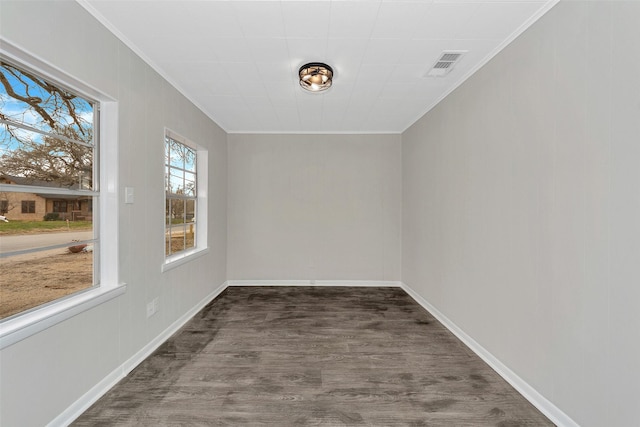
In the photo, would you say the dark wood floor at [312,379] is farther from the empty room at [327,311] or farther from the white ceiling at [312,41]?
the white ceiling at [312,41]

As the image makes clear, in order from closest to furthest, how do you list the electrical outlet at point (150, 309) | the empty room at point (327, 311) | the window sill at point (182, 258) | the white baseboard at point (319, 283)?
the empty room at point (327, 311) < the electrical outlet at point (150, 309) < the window sill at point (182, 258) < the white baseboard at point (319, 283)

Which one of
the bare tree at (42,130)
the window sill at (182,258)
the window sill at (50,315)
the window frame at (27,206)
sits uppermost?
the bare tree at (42,130)

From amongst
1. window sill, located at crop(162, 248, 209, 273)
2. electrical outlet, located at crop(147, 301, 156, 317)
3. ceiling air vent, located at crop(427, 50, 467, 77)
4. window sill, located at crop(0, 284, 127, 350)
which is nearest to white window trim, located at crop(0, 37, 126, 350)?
window sill, located at crop(0, 284, 127, 350)

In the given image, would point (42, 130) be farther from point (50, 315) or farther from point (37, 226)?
point (50, 315)

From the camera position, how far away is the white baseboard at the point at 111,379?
5.66 ft

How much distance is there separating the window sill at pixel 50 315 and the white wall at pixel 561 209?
298cm

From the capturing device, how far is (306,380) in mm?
2195

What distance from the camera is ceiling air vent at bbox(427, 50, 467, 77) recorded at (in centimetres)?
242

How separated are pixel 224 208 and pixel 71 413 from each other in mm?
3300

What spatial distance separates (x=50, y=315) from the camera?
160 centimetres

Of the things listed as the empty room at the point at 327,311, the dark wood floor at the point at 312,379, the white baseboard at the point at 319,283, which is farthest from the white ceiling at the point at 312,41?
the white baseboard at the point at 319,283

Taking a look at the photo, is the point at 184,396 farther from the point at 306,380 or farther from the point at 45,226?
the point at 45,226

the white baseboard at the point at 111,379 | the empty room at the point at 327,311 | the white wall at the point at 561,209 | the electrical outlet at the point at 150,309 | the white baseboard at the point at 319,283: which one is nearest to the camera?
the white wall at the point at 561,209

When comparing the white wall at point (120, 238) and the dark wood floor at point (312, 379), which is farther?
the dark wood floor at point (312, 379)
